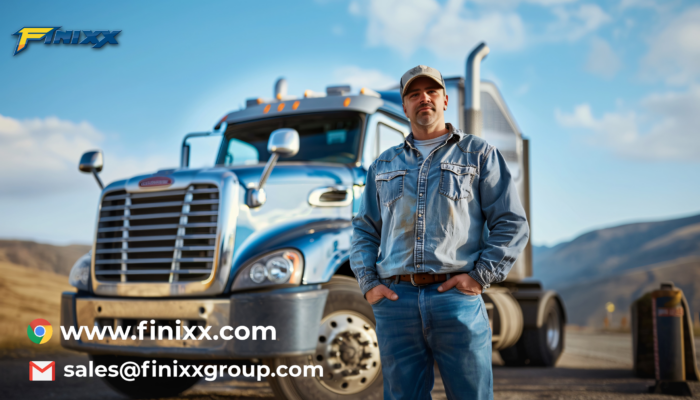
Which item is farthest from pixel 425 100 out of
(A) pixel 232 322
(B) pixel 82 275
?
(B) pixel 82 275

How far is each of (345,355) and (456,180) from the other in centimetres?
250

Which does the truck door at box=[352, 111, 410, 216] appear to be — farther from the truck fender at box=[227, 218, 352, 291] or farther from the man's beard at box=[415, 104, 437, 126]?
the man's beard at box=[415, 104, 437, 126]

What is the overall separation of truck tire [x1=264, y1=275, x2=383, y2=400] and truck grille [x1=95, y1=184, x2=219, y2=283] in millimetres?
988

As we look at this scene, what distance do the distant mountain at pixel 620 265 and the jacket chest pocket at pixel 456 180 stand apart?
100.0 ft

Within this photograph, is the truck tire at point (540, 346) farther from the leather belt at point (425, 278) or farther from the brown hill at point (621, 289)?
the brown hill at point (621, 289)

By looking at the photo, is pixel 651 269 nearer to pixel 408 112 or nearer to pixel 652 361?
pixel 652 361

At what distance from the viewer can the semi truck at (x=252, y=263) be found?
4.55 m

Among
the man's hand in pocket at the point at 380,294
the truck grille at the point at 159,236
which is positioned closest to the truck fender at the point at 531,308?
the truck grille at the point at 159,236

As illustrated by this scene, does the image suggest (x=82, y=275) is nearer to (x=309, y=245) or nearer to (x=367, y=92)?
(x=309, y=245)

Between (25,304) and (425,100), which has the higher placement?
(425,100)

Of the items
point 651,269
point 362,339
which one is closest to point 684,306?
point 362,339

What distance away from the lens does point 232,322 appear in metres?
4.51

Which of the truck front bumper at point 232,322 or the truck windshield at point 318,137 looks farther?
the truck windshield at point 318,137

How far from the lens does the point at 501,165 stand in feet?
9.10
